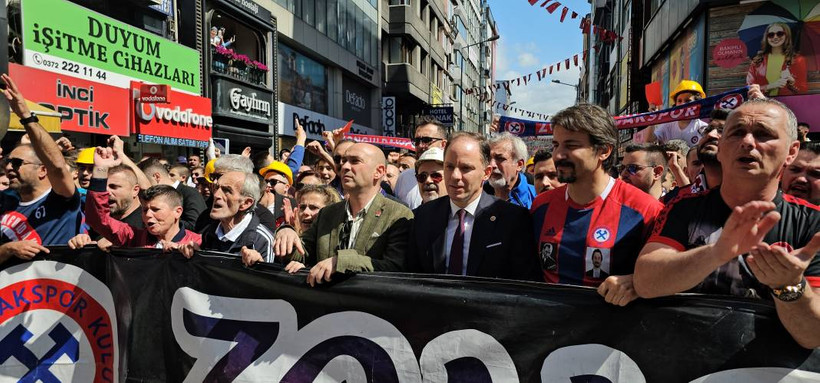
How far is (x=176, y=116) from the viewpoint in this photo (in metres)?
14.6

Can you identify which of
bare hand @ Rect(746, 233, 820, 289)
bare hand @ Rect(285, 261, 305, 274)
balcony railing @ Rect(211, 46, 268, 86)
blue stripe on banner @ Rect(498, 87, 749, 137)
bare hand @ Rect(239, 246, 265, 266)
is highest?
balcony railing @ Rect(211, 46, 268, 86)

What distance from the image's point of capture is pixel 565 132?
108 inches

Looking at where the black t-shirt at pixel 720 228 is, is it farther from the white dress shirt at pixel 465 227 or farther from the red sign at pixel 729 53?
the red sign at pixel 729 53

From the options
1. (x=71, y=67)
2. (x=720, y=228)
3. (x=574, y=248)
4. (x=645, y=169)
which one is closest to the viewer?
(x=720, y=228)

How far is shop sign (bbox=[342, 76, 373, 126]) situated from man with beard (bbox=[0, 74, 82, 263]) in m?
24.5

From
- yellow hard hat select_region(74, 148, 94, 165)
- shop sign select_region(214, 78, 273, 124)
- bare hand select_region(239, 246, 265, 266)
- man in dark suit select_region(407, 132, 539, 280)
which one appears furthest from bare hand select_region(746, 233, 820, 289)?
shop sign select_region(214, 78, 273, 124)

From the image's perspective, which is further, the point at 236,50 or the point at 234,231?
the point at 236,50

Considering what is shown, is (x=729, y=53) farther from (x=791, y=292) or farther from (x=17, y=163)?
(x=17, y=163)

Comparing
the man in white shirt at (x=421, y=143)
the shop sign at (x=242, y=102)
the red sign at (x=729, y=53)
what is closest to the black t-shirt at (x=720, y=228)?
the man in white shirt at (x=421, y=143)

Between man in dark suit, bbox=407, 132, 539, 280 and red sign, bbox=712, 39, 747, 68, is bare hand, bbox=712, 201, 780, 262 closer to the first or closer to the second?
man in dark suit, bbox=407, 132, 539, 280

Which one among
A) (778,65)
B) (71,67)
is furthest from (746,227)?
(778,65)

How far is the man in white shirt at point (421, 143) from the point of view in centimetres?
548

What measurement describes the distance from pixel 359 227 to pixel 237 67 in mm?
16916

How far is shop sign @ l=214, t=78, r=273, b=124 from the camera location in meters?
17.1
